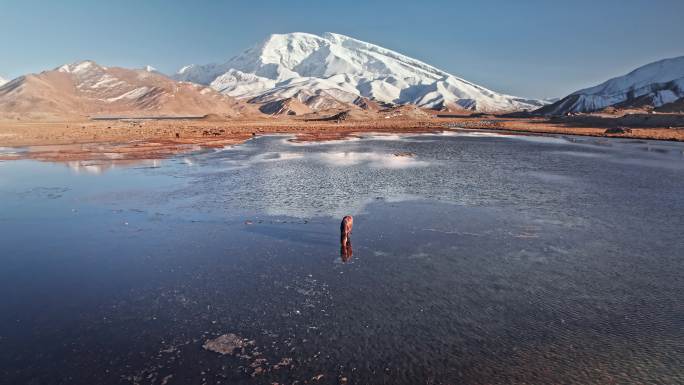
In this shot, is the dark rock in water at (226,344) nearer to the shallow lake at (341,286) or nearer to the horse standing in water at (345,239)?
the shallow lake at (341,286)

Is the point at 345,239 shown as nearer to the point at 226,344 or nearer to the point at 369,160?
the point at 226,344

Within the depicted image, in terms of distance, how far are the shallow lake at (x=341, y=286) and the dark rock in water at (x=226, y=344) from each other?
9cm

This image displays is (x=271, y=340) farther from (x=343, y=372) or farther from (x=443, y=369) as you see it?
(x=443, y=369)

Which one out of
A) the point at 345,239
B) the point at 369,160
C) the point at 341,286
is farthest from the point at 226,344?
the point at 369,160

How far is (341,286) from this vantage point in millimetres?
10742

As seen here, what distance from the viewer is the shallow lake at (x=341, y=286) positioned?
300 inches

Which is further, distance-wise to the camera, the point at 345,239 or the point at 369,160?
the point at 369,160

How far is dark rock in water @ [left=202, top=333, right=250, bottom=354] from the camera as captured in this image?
804 cm

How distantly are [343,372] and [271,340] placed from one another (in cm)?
170

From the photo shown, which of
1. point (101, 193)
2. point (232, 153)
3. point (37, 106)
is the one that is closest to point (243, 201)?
point (101, 193)

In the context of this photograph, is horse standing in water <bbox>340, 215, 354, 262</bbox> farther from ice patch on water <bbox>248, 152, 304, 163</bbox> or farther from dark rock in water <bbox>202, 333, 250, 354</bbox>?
ice patch on water <bbox>248, 152, 304, 163</bbox>

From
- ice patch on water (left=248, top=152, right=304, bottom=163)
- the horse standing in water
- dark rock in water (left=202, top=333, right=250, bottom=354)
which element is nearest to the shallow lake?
dark rock in water (left=202, top=333, right=250, bottom=354)

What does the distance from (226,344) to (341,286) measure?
335 cm

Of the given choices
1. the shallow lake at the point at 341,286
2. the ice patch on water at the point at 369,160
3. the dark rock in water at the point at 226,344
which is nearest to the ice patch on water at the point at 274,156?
the ice patch on water at the point at 369,160
